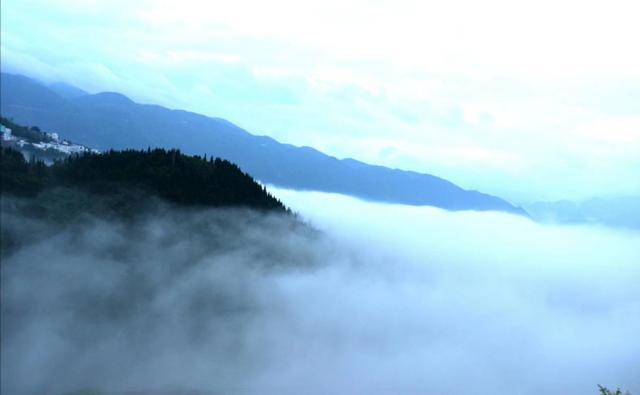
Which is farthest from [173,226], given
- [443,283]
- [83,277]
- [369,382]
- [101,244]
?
[443,283]

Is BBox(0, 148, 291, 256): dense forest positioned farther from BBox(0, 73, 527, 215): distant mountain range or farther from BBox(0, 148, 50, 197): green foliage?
BBox(0, 73, 527, 215): distant mountain range

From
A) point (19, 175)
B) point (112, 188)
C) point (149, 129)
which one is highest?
point (149, 129)

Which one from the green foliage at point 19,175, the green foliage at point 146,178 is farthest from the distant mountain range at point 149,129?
the green foliage at point 19,175

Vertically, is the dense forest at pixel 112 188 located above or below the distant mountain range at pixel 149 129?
below

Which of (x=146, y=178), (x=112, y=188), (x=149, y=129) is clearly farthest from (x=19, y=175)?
(x=149, y=129)

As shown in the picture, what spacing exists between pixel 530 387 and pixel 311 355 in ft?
137

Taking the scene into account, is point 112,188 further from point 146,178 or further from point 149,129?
point 149,129

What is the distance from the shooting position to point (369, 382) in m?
68.8

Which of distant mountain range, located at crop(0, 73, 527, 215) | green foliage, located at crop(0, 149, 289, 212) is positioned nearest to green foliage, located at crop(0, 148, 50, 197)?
green foliage, located at crop(0, 149, 289, 212)

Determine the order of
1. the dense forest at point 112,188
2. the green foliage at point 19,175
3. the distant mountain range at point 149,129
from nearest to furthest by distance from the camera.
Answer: the green foliage at point 19,175, the dense forest at point 112,188, the distant mountain range at point 149,129

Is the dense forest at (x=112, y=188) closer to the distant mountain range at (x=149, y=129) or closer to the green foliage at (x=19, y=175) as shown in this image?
the green foliage at (x=19, y=175)

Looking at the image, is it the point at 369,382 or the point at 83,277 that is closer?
the point at 83,277

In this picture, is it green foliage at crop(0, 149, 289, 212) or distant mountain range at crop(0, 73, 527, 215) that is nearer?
green foliage at crop(0, 149, 289, 212)

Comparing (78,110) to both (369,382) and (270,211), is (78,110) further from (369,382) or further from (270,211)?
(369,382)
